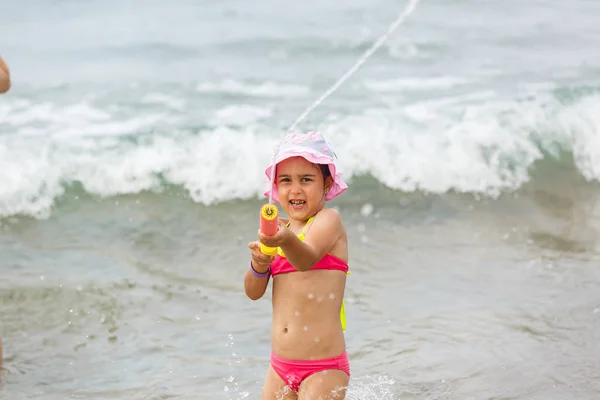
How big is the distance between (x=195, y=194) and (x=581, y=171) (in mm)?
3842

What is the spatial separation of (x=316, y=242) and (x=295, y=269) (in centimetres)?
15

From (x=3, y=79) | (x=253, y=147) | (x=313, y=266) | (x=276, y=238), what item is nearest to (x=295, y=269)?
(x=313, y=266)

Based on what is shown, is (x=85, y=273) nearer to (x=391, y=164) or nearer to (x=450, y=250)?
(x=450, y=250)

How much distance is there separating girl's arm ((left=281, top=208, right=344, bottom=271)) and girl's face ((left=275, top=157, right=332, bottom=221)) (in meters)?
0.06

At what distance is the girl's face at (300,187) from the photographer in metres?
3.47

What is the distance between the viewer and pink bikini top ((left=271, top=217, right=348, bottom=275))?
3.50m

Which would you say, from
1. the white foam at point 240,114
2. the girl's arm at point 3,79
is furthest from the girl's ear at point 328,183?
the white foam at point 240,114

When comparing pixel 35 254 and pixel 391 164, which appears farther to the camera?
pixel 391 164

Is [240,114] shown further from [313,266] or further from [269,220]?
[269,220]

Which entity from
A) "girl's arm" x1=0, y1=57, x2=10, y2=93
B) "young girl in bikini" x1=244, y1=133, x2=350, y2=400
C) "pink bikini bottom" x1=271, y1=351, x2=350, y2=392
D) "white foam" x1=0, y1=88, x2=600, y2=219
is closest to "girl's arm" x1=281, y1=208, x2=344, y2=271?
"young girl in bikini" x1=244, y1=133, x2=350, y2=400

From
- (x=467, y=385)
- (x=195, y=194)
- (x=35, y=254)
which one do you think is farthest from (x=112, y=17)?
(x=467, y=385)

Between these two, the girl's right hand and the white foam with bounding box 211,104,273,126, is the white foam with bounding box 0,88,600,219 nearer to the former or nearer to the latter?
the white foam with bounding box 211,104,273,126

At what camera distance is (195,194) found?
860 cm

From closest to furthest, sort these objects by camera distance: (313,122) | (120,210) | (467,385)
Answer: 1. (467,385)
2. (120,210)
3. (313,122)
